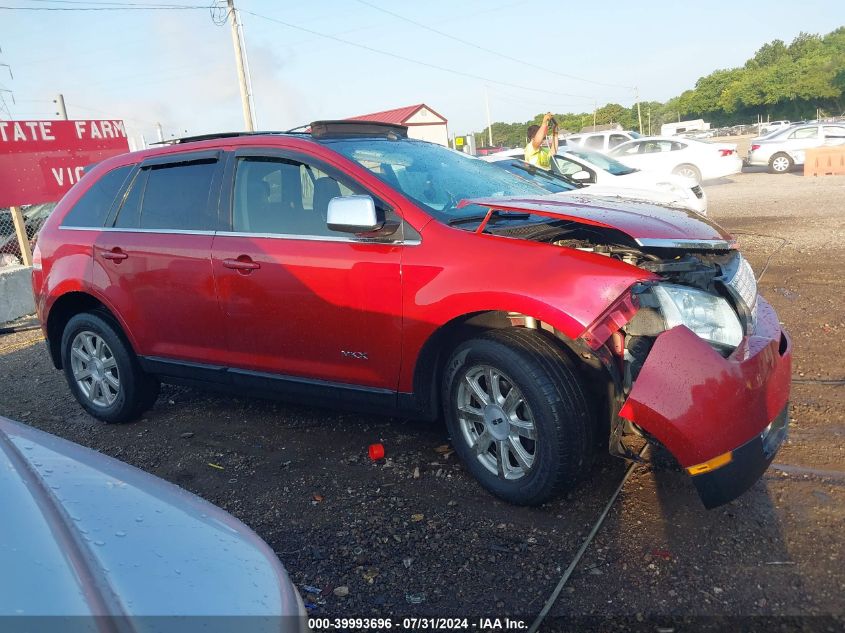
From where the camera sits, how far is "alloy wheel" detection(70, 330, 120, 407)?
4867 mm

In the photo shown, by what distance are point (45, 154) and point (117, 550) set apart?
410 inches

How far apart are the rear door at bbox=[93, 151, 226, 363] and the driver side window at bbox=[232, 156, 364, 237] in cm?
21

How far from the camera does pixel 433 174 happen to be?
4.01 m

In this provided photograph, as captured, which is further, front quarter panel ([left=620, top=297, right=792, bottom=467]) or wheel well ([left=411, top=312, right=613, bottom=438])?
wheel well ([left=411, top=312, right=613, bottom=438])

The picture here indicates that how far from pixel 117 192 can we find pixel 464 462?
3.02m

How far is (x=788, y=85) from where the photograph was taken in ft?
227

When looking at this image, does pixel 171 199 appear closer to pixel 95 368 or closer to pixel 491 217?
pixel 95 368

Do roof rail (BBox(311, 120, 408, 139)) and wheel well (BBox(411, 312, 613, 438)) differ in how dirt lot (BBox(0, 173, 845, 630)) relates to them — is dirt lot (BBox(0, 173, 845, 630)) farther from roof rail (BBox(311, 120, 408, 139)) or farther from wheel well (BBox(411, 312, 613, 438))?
roof rail (BBox(311, 120, 408, 139))

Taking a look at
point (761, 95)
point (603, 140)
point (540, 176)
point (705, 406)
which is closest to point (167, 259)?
point (540, 176)

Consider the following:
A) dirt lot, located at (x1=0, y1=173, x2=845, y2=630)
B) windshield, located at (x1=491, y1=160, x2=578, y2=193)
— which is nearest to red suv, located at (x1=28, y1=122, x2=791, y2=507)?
dirt lot, located at (x1=0, y1=173, x2=845, y2=630)

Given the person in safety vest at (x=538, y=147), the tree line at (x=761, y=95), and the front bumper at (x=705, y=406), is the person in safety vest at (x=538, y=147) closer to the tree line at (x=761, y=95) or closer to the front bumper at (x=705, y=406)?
the front bumper at (x=705, y=406)

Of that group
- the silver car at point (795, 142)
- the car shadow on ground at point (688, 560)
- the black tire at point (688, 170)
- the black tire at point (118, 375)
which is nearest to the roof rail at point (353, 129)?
the black tire at point (118, 375)

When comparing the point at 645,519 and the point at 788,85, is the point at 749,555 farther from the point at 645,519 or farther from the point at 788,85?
the point at 788,85

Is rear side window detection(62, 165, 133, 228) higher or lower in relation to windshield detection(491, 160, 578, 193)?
higher
